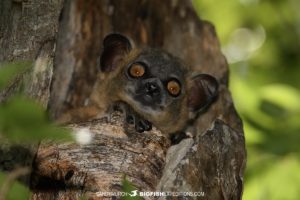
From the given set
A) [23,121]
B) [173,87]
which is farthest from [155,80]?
[23,121]

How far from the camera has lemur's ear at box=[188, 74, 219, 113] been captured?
7305 millimetres

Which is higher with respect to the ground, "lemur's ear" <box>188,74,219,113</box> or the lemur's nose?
"lemur's ear" <box>188,74,219,113</box>

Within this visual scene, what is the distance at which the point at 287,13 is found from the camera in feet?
36.3

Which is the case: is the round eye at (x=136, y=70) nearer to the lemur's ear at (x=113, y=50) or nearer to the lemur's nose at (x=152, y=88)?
the lemur's nose at (x=152, y=88)

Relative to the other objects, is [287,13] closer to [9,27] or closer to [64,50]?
[64,50]

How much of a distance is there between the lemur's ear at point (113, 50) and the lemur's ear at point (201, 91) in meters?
0.96

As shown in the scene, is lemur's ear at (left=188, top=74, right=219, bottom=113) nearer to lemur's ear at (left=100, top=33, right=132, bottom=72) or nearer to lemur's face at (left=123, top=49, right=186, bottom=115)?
lemur's face at (left=123, top=49, right=186, bottom=115)

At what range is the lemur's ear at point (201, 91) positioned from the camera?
7305mm

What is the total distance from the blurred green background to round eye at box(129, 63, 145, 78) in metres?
1.29

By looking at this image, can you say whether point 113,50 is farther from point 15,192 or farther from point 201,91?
point 15,192

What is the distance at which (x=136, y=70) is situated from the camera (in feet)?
23.8

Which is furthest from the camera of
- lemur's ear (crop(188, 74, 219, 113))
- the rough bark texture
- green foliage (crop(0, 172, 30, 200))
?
lemur's ear (crop(188, 74, 219, 113))

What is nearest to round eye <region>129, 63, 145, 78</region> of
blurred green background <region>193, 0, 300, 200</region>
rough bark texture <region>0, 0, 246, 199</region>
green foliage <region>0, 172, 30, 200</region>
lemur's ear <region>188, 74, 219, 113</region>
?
lemur's ear <region>188, 74, 219, 113</region>

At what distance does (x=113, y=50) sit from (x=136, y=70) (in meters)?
0.49
